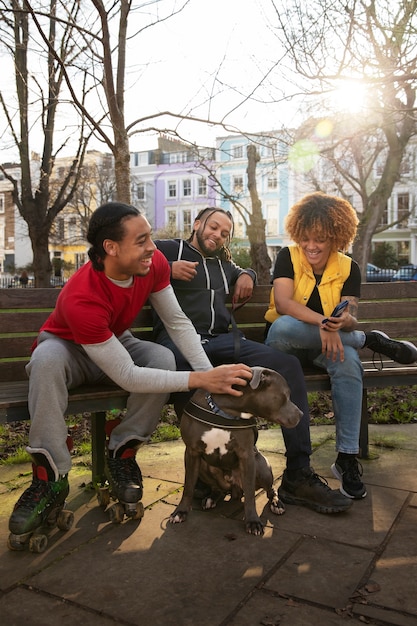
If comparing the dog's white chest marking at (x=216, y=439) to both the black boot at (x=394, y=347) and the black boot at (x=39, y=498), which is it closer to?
the black boot at (x=39, y=498)

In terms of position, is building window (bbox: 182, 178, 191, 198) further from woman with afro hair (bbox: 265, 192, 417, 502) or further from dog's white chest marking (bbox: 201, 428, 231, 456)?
dog's white chest marking (bbox: 201, 428, 231, 456)

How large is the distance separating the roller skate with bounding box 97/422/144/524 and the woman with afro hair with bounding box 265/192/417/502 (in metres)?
1.19

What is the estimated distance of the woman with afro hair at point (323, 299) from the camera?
3461mm

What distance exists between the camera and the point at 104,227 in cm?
287

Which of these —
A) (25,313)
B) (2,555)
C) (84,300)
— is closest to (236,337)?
(84,300)

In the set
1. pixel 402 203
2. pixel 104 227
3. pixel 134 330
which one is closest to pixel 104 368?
pixel 104 227

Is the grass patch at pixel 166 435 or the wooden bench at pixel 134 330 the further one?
the grass patch at pixel 166 435

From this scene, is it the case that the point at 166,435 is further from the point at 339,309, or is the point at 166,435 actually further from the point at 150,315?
the point at 339,309

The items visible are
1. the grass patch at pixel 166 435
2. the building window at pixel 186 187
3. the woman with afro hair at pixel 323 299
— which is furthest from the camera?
the building window at pixel 186 187

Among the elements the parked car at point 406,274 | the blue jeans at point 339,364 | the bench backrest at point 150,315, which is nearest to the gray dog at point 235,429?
the blue jeans at point 339,364

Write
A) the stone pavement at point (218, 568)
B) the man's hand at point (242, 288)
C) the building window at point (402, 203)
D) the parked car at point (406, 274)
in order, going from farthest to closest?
the building window at point (402, 203), the parked car at point (406, 274), the man's hand at point (242, 288), the stone pavement at point (218, 568)

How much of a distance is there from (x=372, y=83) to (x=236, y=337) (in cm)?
434

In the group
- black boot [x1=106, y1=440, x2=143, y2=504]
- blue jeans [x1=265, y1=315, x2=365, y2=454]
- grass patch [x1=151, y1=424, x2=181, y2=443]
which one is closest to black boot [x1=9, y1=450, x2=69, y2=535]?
black boot [x1=106, y1=440, x2=143, y2=504]

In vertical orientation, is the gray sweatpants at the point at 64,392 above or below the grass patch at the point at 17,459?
above
